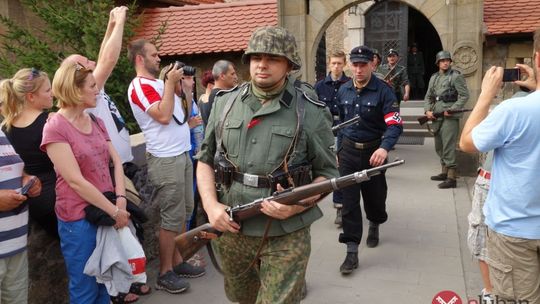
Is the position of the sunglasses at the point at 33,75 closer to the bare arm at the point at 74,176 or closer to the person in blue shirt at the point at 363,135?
the bare arm at the point at 74,176

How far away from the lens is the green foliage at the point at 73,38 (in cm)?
927

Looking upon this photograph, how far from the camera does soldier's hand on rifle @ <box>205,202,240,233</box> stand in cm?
242

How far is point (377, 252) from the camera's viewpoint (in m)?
4.69

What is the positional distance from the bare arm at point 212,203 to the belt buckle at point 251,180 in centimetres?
18

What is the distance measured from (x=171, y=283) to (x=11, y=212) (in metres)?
1.54

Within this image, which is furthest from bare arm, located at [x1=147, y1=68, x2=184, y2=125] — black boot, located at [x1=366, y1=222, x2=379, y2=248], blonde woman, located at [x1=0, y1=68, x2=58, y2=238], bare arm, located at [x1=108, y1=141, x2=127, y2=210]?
black boot, located at [x1=366, y1=222, x2=379, y2=248]

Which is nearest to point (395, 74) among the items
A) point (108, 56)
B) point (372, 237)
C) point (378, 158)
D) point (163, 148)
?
point (372, 237)

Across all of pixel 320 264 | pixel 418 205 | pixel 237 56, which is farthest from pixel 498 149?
pixel 237 56

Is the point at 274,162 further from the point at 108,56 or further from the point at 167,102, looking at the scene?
the point at 108,56

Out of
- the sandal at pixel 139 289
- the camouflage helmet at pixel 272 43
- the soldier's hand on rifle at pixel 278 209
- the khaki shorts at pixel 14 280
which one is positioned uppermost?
the camouflage helmet at pixel 272 43

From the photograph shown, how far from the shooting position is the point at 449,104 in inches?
286

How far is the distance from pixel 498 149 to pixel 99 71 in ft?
8.63

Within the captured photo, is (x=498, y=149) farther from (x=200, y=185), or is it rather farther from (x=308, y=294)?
(x=308, y=294)

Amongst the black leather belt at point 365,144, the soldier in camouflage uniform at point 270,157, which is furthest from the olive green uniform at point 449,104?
the soldier in camouflage uniform at point 270,157
